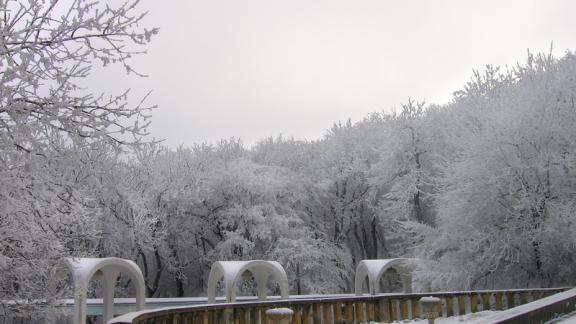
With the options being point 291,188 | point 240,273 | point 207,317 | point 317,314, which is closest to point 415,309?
point 317,314

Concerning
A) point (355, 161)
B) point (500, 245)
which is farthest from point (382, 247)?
point (500, 245)

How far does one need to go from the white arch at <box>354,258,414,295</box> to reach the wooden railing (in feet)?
24.6

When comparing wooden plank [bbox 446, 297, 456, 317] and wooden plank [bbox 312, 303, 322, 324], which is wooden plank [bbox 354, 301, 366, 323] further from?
wooden plank [bbox 446, 297, 456, 317]


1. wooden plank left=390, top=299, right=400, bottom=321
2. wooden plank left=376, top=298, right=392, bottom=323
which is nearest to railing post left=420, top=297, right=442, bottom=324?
wooden plank left=376, top=298, right=392, bottom=323

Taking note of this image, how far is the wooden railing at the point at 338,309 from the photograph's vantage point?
9836mm

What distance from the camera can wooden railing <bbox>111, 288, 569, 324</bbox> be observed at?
984 centimetres

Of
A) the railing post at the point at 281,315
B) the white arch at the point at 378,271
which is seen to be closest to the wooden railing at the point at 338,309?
the railing post at the point at 281,315

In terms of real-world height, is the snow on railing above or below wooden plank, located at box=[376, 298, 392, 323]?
above

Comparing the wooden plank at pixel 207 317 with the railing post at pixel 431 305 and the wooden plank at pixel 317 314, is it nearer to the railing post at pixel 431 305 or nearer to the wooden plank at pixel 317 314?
the wooden plank at pixel 317 314

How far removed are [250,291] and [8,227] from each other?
103ft

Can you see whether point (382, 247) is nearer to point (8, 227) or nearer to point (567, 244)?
point (567, 244)

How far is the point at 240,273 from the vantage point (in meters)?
22.9

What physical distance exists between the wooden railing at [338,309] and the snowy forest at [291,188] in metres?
2.25

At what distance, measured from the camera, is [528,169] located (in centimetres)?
Answer: 2284
